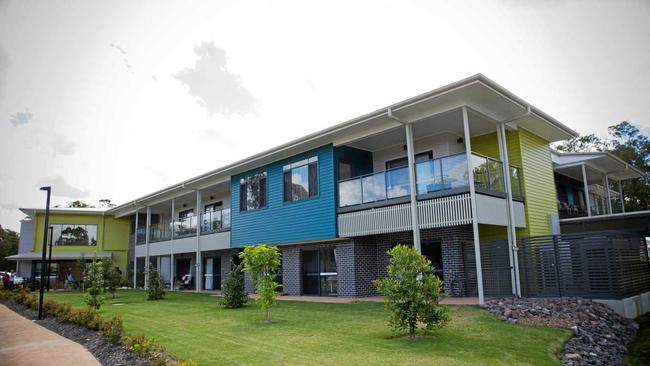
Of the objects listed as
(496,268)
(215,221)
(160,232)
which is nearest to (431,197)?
(496,268)

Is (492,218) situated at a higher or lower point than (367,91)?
lower

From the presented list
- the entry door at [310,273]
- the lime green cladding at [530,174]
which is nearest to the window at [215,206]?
the entry door at [310,273]

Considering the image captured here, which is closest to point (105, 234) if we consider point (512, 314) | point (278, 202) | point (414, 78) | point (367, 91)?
point (278, 202)

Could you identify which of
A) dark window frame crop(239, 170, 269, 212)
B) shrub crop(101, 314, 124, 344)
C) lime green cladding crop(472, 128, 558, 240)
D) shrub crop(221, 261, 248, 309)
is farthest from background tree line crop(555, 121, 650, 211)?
shrub crop(101, 314, 124, 344)

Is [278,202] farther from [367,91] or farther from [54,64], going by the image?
[54,64]

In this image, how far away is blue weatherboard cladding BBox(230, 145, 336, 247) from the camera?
17.3 m

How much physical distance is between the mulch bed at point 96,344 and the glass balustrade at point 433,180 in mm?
9352

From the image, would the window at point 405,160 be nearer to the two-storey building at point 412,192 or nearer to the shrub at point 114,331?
the two-storey building at point 412,192

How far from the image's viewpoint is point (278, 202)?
19.8m

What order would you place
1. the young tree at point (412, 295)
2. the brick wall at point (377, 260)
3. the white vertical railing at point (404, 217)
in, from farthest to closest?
the brick wall at point (377, 260), the white vertical railing at point (404, 217), the young tree at point (412, 295)

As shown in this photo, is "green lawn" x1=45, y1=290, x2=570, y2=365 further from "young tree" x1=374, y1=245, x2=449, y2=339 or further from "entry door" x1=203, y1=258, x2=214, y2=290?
"entry door" x1=203, y1=258, x2=214, y2=290

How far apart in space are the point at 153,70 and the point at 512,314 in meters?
15.0

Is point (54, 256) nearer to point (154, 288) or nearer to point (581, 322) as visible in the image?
point (154, 288)

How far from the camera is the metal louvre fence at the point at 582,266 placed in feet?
38.0
